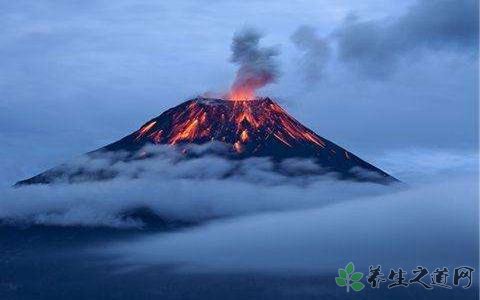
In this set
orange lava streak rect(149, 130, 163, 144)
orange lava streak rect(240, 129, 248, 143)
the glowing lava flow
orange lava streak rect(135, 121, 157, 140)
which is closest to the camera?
the glowing lava flow

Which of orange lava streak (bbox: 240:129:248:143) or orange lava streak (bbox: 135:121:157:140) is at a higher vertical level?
orange lava streak (bbox: 135:121:157:140)

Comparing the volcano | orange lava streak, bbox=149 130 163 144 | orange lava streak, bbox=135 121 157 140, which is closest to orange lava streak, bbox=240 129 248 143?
the volcano

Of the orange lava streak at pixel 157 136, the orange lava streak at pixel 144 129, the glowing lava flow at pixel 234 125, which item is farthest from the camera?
the orange lava streak at pixel 144 129

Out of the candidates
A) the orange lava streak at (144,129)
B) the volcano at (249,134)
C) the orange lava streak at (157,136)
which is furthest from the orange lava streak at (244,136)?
the orange lava streak at (144,129)

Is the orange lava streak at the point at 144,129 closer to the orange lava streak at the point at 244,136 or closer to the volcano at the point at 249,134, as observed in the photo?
the volcano at the point at 249,134

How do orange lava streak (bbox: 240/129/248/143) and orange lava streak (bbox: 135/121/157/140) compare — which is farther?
orange lava streak (bbox: 135/121/157/140)

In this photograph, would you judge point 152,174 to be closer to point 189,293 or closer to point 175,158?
point 175,158

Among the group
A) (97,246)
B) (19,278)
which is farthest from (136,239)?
(19,278)

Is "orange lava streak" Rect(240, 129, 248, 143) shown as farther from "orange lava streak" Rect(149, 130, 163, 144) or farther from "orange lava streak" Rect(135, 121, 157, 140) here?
"orange lava streak" Rect(135, 121, 157, 140)
